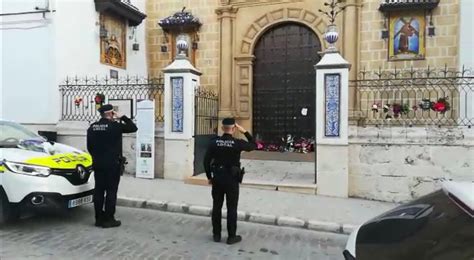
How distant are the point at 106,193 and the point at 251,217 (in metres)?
2.33

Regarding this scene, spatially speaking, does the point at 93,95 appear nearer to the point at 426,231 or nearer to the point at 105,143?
the point at 105,143

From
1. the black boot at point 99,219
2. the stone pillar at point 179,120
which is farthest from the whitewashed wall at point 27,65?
the black boot at point 99,219

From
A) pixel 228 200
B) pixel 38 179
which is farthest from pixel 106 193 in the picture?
pixel 228 200

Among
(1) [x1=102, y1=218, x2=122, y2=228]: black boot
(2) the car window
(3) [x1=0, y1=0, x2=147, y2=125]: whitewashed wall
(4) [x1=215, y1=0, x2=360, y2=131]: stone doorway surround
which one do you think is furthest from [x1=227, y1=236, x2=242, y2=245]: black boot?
(4) [x1=215, y1=0, x2=360, y2=131]: stone doorway surround

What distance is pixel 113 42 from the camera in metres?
13.2

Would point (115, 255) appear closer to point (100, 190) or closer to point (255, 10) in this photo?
point (100, 190)

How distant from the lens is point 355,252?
226 centimetres

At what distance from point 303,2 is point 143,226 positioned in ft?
31.6

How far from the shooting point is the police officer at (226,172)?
17.2 ft

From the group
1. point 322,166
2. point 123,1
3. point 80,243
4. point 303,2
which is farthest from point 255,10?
point 80,243

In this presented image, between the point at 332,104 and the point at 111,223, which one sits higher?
the point at 332,104

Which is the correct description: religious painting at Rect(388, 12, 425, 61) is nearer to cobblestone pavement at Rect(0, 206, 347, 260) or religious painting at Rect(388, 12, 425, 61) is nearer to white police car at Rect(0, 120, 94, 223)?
cobblestone pavement at Rect(0, 206, 347, 260)

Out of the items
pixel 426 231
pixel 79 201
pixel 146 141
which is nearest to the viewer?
pixel 426 231

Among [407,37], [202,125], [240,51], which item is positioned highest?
[407,37]
